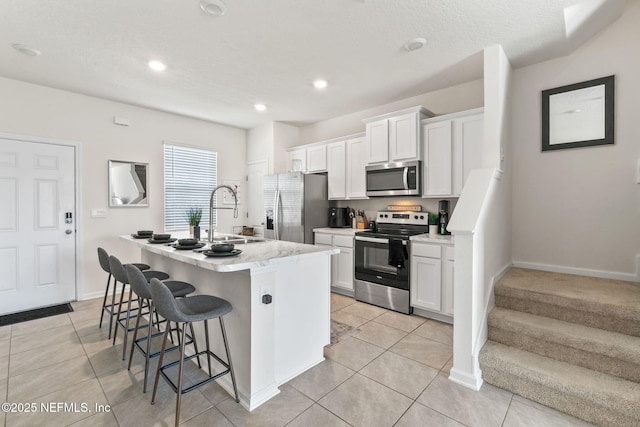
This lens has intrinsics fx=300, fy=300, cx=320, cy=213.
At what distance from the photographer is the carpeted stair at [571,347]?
5.96 feet

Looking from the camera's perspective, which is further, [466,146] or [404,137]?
[404,137]

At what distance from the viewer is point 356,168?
4.48m

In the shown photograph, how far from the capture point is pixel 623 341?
1984 mm

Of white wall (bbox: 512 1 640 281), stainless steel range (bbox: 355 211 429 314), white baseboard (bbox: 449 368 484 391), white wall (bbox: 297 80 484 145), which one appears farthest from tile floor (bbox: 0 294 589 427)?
white wall (bbox: 297 80 484 145)

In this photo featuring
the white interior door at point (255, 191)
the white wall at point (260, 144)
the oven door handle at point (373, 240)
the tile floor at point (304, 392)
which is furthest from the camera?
the white interior door at point (255, 191)

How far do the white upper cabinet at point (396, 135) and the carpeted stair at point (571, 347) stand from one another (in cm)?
189

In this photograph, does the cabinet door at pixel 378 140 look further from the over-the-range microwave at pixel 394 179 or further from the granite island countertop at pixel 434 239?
the granite island countertop at pixel 434 239

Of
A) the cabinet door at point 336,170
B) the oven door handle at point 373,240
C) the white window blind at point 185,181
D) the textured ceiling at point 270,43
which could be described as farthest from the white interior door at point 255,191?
the oven door handle at point 373,240

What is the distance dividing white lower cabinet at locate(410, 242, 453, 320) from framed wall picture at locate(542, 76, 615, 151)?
61.7 inches

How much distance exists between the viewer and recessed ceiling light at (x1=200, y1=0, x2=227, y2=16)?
7.18ft

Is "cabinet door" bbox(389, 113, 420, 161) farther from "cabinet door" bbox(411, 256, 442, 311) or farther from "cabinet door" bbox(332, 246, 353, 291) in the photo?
"cabinet door" bbox(332, 246, 353, 291)

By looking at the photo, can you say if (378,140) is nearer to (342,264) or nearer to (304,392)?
(342,264)

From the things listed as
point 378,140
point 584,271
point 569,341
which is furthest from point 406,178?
point 569,341

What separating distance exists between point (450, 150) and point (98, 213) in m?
4.72
